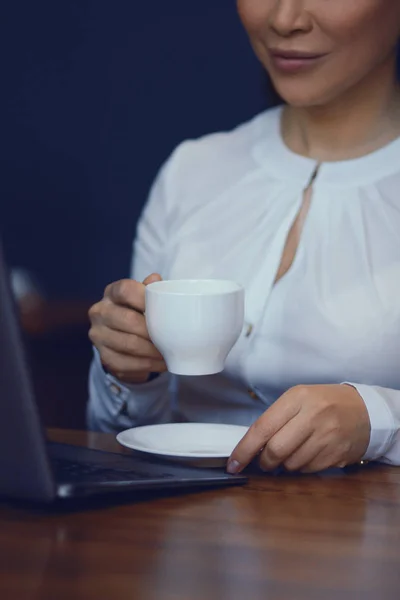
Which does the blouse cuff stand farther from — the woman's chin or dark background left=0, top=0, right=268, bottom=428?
dark background left=0, top=0, right=268, bottom=428

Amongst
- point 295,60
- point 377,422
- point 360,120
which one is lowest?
point 377,422

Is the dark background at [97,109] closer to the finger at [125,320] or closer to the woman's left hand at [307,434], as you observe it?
the finger at [125,320]

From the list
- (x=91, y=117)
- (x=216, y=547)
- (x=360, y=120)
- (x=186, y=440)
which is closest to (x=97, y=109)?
(x=91, y=117)

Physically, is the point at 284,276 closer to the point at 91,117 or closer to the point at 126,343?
the point at 126,343

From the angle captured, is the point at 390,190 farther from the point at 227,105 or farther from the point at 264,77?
the point at 227,105

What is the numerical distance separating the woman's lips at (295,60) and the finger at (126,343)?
47 cm

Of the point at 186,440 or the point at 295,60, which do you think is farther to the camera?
the point at 295,60

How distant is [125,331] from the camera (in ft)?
3.91

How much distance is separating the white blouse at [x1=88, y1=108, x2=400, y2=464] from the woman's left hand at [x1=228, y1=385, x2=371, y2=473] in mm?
306

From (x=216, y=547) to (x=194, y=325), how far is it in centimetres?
26

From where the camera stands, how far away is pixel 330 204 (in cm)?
149

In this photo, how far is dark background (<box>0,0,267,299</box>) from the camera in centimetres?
241

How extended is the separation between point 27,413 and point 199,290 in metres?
0.36

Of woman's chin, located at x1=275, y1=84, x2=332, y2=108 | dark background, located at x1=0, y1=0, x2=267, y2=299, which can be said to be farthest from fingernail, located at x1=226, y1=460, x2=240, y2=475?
dark background, located at x1=0, y1=0, x2=267, y2=299
